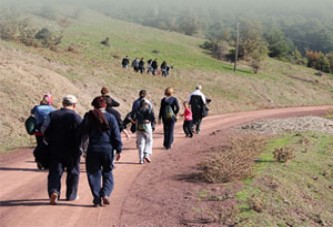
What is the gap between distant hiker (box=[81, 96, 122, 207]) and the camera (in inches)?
341

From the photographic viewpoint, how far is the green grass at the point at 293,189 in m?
9.30

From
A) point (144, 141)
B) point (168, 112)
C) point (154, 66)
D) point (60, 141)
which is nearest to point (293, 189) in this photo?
point (144, 141)

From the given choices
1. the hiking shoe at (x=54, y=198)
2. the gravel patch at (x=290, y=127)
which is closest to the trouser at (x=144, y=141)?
the hiking shoe at (x=54, y=198)

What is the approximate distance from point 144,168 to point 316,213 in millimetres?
4099

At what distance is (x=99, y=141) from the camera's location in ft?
28.6

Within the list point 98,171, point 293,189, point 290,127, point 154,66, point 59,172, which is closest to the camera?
point 98,171

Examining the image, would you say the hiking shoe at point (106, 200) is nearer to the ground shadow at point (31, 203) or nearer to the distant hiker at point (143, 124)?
the ground shadow at point (31, 203)

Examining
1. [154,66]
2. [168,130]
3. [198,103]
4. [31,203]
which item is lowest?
[154,66]

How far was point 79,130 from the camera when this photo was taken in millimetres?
8711

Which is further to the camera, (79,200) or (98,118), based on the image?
(79,200)

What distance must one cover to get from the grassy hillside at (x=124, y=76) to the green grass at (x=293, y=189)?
8.47 meters

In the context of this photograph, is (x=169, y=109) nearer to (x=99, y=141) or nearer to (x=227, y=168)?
(x=227, y=168)

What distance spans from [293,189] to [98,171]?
192 inches

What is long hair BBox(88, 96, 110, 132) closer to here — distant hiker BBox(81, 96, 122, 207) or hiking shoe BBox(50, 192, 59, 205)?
distant hiker BBox(81, 96, 122, 207)
